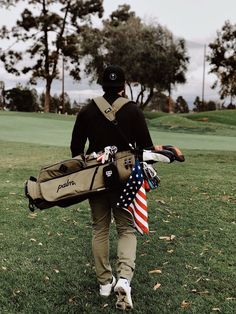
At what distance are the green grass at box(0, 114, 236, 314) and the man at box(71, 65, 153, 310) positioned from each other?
258 millimetres

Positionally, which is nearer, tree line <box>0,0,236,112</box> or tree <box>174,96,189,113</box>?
tree line <box>0,0,236,112</box>

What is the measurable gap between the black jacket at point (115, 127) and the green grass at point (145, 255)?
53.4 inches

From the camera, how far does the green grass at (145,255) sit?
411 cm

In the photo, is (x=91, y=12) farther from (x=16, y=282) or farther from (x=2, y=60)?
(x=16, y=282)

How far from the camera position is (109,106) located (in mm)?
3840

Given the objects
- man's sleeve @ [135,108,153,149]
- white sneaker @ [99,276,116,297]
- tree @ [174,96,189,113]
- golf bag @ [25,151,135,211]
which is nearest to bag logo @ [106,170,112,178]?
golf bag @ [25,151,135,211]

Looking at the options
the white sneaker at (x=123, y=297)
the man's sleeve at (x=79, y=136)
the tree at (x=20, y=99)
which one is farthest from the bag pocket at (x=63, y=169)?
the tree at (x=20, y=99)

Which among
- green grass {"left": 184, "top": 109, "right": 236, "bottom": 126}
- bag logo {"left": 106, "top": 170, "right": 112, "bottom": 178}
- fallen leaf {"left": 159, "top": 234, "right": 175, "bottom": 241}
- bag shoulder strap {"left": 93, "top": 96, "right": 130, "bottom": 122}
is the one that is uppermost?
bag shoulder strap {"left": 93, "top": 96, "right": 130, "bottom": 122}

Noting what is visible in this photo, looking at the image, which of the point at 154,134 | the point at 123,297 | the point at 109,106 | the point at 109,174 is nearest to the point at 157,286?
the point at 123,297

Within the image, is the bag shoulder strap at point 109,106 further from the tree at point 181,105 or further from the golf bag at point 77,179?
the tree at point 181,105

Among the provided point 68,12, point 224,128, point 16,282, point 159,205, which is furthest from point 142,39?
point 16,282

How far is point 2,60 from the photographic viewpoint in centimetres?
4631

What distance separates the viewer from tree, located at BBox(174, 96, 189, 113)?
86.8 meters

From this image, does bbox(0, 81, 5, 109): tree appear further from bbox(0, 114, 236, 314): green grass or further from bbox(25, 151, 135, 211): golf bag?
bbox(25, 151, 135, 211): golf bag
